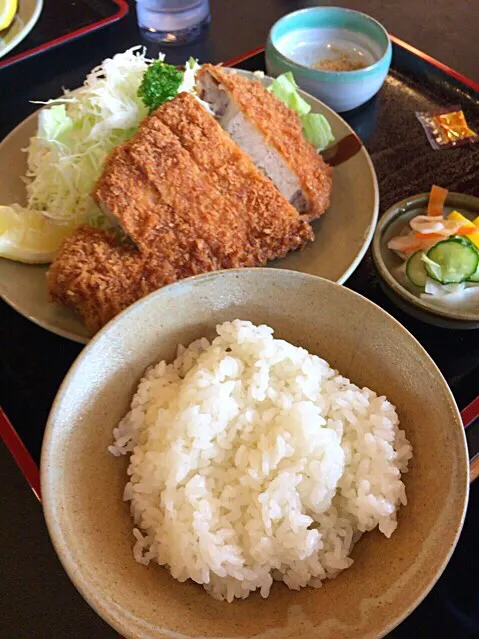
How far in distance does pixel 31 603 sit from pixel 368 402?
103 cm

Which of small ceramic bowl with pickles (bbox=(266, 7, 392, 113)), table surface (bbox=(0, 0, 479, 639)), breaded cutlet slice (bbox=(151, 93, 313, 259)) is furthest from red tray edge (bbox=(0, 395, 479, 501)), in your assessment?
small ceramic bowl with pickles (bbox=(266, 7, 392, 113))

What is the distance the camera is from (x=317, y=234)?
6.68ft

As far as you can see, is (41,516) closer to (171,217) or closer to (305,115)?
(171,217)

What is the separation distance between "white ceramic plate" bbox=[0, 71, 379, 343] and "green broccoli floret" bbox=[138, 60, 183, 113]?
1.52 feet

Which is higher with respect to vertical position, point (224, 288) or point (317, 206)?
point (224, 288)

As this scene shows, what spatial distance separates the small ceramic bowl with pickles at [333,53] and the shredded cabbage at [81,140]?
20.6 inches

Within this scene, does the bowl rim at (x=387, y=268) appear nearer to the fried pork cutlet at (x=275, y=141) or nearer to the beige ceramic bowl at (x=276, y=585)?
the fried pork cutlet at (x=275, y=141)

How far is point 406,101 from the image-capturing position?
2.68 metres

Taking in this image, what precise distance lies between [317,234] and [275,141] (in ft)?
1.15

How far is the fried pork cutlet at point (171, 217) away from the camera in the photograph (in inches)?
67.0

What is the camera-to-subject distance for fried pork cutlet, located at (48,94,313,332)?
1702 mm

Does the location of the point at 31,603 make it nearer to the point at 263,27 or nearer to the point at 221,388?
the point at 221,388

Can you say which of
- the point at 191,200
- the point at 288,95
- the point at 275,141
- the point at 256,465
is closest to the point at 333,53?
the point at 288,95

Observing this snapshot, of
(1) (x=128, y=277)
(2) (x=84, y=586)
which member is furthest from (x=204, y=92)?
(2) (x=84, y=586)
